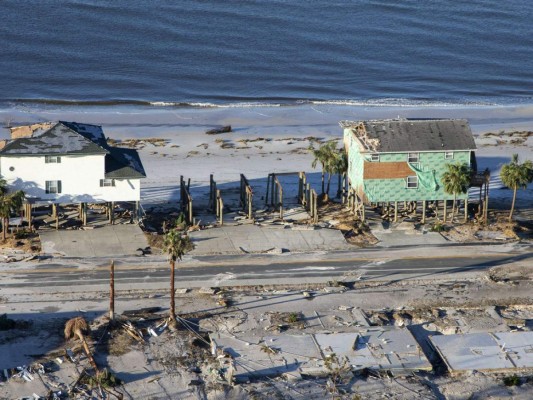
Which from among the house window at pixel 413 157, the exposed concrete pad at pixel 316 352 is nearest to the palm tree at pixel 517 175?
the house window at pixel 413 157

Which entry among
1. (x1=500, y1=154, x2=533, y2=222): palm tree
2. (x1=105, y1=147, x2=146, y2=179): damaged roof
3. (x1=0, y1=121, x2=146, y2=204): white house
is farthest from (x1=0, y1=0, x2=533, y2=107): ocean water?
(x1=500, y1=154, x2=533, y2=222): palm tree

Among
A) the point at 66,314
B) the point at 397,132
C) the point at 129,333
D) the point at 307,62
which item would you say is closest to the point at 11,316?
the point at 66,314

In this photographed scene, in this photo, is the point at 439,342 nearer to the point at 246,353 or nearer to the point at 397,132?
the point at 246,353

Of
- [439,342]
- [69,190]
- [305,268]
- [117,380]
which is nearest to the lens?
[117,380]

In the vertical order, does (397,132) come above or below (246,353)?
above

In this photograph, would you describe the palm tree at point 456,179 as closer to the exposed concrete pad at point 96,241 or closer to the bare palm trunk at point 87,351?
the exposed concrete pad at point 96,241

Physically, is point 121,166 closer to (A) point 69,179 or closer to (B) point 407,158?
(A) point 69,179
